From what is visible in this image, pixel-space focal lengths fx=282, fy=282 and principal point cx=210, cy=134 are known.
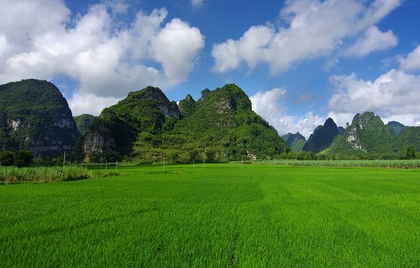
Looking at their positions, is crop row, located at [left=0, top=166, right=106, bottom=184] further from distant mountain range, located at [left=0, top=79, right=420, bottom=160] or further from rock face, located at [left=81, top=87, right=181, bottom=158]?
rock face, located at [left=81, top=87, right=181, bottom=158]

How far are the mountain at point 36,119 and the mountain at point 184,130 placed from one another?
32777 mm

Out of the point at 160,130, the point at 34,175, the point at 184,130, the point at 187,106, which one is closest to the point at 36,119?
the point at 160,130

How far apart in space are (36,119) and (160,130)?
192ft

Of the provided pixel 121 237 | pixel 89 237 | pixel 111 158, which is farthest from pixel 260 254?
pixel 111 158

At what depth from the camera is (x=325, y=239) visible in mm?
5980

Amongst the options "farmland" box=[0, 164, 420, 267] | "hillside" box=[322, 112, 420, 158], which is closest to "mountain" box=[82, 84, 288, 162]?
"hillside" box=[322, 112, 420, 158]

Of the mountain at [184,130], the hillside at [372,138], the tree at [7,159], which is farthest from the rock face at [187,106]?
the tree at [7,159]

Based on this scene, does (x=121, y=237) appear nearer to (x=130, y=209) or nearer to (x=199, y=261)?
(x=199, y=261)

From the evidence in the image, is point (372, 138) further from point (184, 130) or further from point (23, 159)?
point (23, 159)

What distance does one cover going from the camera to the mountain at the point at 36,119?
124 metres

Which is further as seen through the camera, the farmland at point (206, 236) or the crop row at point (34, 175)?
the crop row at point (34, 175)

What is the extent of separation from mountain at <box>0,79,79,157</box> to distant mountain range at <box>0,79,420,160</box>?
1.19 feet

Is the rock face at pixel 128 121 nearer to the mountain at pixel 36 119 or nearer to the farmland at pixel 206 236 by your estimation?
the mountain at pixel 36 119

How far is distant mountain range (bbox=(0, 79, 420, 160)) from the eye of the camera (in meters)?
108
